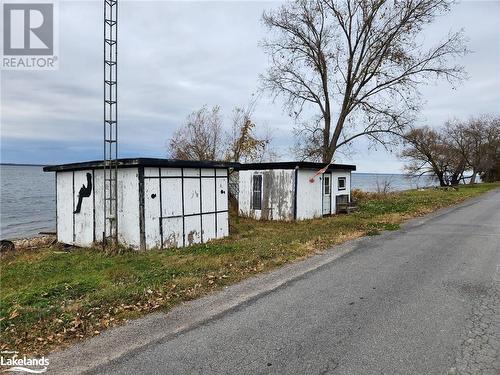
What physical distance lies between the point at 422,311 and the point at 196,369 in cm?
328

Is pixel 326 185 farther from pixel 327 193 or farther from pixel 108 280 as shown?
pixel 108 280

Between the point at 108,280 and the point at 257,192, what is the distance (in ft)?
39.0

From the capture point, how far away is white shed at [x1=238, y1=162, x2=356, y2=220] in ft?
57.4

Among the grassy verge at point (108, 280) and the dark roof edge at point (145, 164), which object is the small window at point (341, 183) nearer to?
the grassy verge at point (108, 280)

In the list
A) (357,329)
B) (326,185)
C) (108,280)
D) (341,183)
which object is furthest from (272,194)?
(357,329)

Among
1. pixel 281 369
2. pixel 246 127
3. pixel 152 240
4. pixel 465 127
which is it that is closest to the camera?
pixel 281 369

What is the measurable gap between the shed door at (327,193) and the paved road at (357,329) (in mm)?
11678

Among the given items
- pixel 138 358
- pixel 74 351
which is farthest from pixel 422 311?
pixel 74 351

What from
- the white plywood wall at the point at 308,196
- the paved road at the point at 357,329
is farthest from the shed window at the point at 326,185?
the paved road at the point at 357,329

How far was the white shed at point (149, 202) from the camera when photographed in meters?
10.9

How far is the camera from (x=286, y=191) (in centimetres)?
1764

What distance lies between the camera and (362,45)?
26.7 meters

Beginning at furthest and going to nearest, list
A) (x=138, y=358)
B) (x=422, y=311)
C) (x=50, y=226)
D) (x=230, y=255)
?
1. (x=50, y=226)
2. (x=230, y=255)
3. (x=422, y=311)
4. (x=138, y=358)

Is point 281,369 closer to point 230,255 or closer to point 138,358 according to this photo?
point 138,358
